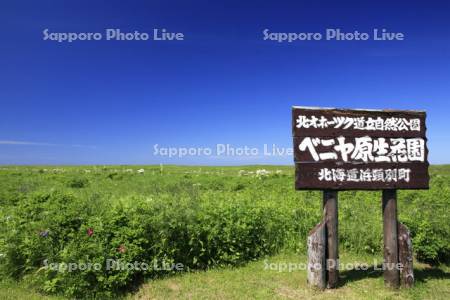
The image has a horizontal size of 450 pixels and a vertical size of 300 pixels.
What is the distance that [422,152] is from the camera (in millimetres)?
6469

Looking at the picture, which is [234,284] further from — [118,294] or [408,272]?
[408,272]

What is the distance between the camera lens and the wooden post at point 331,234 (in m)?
6.27

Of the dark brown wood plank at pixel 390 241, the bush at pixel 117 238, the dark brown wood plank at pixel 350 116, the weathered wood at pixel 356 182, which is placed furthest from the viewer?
the dark brown wood plank at pixel 390 241

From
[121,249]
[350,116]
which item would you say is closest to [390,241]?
[350,116]

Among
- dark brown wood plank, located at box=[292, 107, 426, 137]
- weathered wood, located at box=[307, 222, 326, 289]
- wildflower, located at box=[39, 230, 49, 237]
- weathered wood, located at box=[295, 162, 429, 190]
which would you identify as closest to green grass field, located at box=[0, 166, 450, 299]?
wildflower, located at box=[39, 230, 49, 237]

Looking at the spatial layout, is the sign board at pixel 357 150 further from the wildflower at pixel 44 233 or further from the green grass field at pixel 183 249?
the wildflower at pixel 44 233

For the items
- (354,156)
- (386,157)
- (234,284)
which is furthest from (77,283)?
(386,157)

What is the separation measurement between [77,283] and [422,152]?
636 cm

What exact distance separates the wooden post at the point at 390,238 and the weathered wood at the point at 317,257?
3.86 ft

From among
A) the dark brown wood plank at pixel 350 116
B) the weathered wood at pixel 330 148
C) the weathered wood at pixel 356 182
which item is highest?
the dark brown wood plank at pixel 350 116

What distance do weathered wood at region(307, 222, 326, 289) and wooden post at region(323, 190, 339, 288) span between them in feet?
0.40

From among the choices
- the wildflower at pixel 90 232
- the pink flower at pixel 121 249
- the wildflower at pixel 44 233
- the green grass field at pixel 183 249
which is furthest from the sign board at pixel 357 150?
the wildflower at pixel 44 233

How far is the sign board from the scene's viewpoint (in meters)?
6.17

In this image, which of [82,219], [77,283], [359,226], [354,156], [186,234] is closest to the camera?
[77,283]
